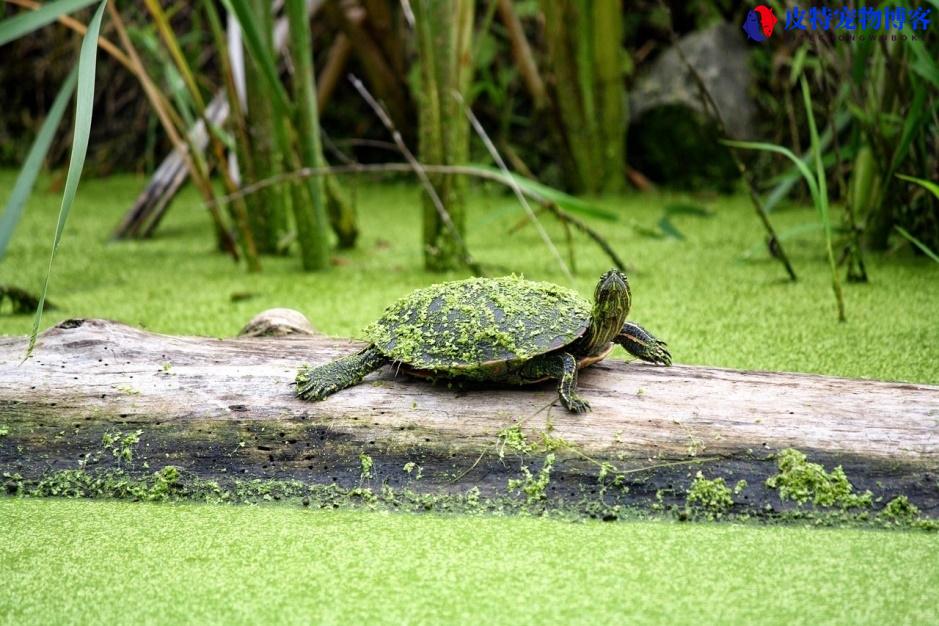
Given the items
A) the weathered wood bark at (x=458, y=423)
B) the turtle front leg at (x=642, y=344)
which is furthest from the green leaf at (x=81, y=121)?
the turtle front leg at (x=642, y=344)

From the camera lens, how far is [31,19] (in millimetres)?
1255

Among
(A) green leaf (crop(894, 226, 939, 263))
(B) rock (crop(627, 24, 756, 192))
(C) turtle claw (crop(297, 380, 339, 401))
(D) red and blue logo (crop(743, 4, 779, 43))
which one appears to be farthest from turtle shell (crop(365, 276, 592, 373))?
(B) rock (crop(627, 24, 756, 192))

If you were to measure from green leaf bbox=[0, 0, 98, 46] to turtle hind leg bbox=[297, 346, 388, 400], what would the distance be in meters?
0.66

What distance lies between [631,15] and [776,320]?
A: 2862mm

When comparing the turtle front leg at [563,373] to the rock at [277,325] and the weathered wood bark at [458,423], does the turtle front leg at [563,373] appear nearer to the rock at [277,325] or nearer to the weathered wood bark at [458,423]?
the weathered wood bark at [458,423]

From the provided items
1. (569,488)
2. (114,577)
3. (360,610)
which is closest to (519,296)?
(569,488)

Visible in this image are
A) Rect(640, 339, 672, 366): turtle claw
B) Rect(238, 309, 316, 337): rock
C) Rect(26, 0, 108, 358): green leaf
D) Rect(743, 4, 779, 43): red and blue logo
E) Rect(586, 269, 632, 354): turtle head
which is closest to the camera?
Rect(26, 0, 108, 358): green leaf

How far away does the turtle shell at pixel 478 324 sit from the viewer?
4.74 feet

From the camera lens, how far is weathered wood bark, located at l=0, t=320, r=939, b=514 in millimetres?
1368

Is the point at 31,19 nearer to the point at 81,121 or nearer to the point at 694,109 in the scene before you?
the point at 81,121

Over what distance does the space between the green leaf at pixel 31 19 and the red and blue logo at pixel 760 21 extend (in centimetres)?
226

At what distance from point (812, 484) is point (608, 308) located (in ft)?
1.33

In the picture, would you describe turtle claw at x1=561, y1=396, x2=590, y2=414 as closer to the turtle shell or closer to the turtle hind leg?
the turtle shell

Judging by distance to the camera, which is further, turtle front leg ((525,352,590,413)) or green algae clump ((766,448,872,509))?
turtle front leg ((525,352,590,413))
